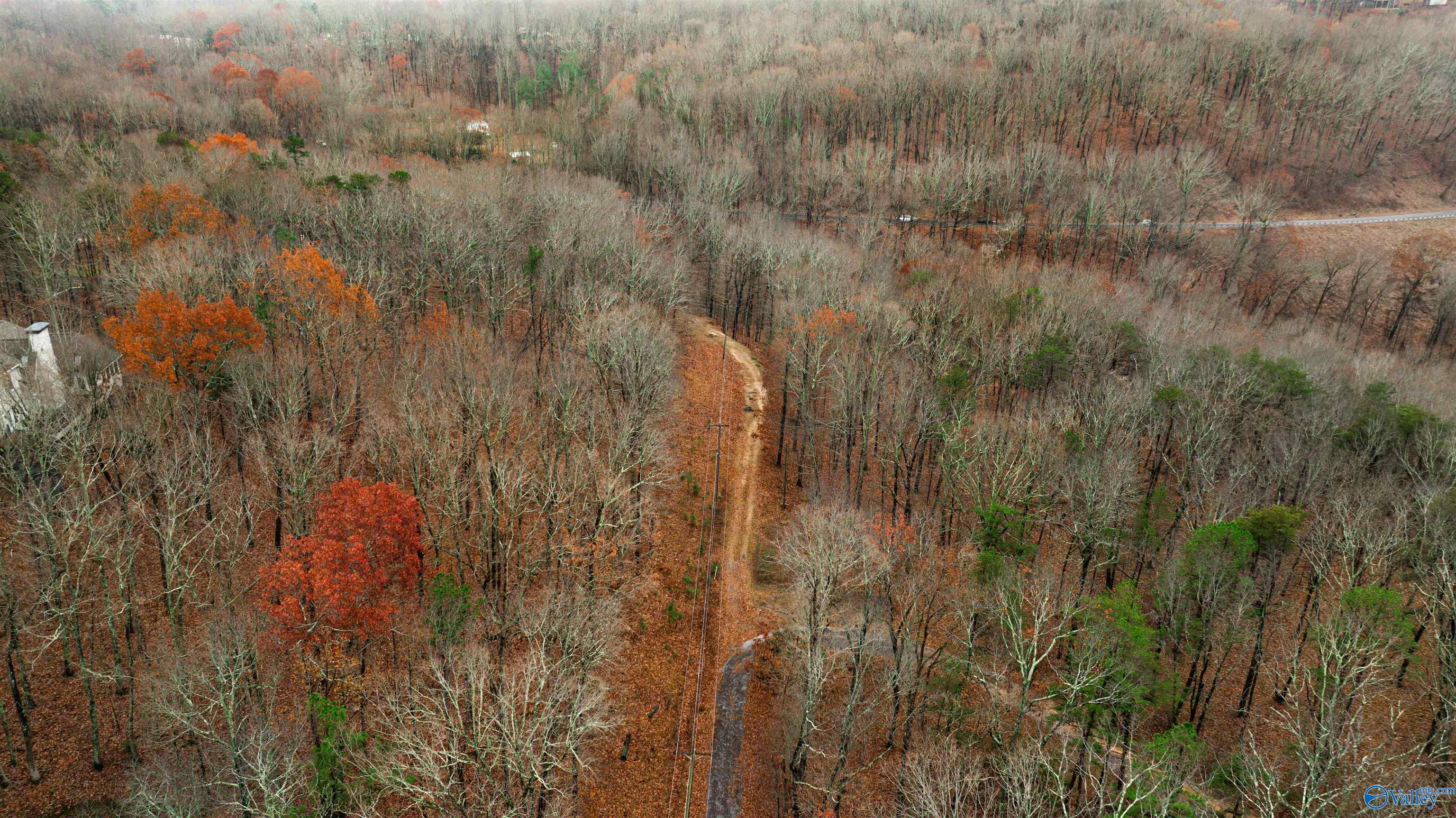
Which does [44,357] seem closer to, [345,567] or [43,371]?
[43,371]

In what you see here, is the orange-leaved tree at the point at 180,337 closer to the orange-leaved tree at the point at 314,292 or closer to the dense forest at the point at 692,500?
the dense forest at the point at 692,500

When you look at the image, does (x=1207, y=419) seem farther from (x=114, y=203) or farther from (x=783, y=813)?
(x=114, y=203)

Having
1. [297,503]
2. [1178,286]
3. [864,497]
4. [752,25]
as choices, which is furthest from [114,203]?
[752,25]

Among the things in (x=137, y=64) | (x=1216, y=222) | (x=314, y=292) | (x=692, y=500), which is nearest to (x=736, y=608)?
(x=692, y=500)

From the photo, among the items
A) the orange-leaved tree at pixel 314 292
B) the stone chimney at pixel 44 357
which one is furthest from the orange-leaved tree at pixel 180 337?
the orange-leaved tree at pixel 314 292

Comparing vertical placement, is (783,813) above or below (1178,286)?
below

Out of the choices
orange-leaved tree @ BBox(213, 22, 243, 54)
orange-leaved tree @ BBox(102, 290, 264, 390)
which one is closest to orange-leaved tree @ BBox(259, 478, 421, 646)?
orange-leaved tree @ BBox(102, 290, 264, 390)
